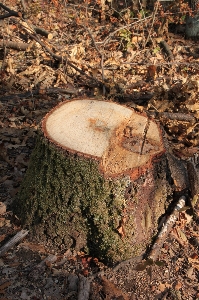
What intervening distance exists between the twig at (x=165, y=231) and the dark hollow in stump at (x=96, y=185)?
0.24 ft

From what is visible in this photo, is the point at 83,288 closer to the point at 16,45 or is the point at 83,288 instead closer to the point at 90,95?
the point at 90,95

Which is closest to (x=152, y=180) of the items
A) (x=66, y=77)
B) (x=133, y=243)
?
(x=133, y=243)

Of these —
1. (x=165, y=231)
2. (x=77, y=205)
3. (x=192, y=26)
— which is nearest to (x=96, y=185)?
(x=77, y=205)

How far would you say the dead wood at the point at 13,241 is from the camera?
127 inches

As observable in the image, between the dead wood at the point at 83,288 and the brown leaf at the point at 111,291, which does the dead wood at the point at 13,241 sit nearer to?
the dead wood at the point at 83,288

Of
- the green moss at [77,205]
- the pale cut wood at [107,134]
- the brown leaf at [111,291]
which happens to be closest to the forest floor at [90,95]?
the brown leaf at [111,291]

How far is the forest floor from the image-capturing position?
3.03 metres

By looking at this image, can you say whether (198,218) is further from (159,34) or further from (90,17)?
(90,17)

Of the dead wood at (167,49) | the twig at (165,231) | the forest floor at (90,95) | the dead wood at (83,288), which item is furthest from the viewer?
the dead wood at (167,49)

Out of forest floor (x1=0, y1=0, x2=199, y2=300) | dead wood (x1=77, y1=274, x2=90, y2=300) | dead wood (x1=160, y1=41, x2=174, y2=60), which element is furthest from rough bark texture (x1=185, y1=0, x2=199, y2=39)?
dead wood (x1=77, y1=274, x2=90, y2=300)

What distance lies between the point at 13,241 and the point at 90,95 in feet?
10.2

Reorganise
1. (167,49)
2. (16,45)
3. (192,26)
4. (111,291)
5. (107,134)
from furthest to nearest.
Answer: (192,26), (167,49), (16,45), (107,134), (111,291)

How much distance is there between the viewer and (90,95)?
5.85 m

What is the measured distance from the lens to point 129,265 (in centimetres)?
312
